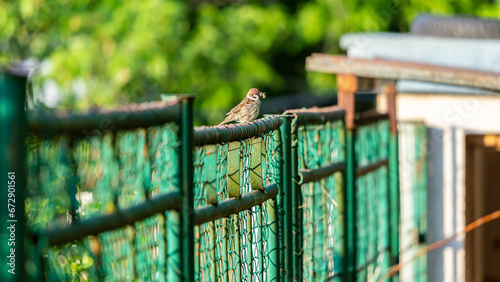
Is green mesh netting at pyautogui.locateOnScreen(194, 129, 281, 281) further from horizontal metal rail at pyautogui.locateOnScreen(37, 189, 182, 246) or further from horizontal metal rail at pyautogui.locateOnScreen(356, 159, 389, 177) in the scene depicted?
horizontal metal rail at pyautogui.locateOnScreen(356, 159, 389, 177)

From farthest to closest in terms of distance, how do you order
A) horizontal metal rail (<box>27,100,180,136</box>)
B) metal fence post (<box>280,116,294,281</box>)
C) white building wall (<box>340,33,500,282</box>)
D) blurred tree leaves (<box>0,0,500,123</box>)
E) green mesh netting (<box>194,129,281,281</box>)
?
blurred tree leaves (<box>0,0,500,123</box>) → white building wall (<box>340,33,500,282</box>) → metal fence post (<box>280,116,294,281</box>) → green mesh netting (<box>194,129,281,281</box>) → horizontal metal rail (<box>27,100,180,136</box>)

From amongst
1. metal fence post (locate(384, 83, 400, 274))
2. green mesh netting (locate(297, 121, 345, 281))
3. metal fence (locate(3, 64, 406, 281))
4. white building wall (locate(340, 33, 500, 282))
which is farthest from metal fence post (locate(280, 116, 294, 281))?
white building wall (locate(340, 33, 500, 282))

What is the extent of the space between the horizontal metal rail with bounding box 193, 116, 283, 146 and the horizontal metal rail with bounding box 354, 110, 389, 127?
1.63m

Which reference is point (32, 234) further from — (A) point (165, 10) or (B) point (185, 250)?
(A) point (165, 10)

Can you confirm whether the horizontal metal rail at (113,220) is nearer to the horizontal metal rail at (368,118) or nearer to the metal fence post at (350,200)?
the metal fence post at (350,200)

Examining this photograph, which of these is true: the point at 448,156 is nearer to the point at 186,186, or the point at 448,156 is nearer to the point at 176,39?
the point at 186,186

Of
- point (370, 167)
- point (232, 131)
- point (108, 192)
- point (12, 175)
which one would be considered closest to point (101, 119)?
point (108, 192)

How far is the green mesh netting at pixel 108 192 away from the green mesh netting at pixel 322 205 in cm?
154

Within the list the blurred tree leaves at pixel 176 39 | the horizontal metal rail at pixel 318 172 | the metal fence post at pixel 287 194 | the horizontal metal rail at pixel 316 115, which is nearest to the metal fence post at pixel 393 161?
the horizontal metal rail at pixel 316 115

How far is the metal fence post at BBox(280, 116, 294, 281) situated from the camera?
9.80 ft

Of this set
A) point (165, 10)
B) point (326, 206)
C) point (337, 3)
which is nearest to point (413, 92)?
point (326, 206)

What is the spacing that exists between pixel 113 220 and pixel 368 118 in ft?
10.8

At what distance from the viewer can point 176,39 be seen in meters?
12.3

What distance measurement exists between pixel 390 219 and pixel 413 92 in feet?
3.28
